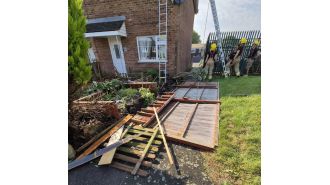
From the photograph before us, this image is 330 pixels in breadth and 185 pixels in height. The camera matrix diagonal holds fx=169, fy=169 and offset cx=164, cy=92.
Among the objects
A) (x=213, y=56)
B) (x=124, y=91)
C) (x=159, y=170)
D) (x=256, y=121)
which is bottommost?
(x=159, y=170)

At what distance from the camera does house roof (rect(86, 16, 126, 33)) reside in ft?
27.9

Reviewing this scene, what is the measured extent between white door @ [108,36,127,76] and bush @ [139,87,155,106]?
136 inches

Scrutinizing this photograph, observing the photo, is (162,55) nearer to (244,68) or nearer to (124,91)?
(124,91)

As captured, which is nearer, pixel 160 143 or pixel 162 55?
pixel 160 143

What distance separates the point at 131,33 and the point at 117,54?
1598 millimetres

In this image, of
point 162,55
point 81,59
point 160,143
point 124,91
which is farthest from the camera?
point 162,55

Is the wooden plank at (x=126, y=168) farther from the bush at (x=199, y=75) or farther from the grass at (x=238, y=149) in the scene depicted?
the bush at (x=199, y=75)

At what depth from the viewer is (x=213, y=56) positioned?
33.9 feet

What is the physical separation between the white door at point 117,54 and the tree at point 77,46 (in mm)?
6380

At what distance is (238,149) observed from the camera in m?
3.35

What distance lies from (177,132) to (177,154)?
68 centimetres

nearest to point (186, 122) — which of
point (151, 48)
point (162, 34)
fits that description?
point (162, 34)

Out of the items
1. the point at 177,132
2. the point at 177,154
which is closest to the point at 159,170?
the point at 177,154
